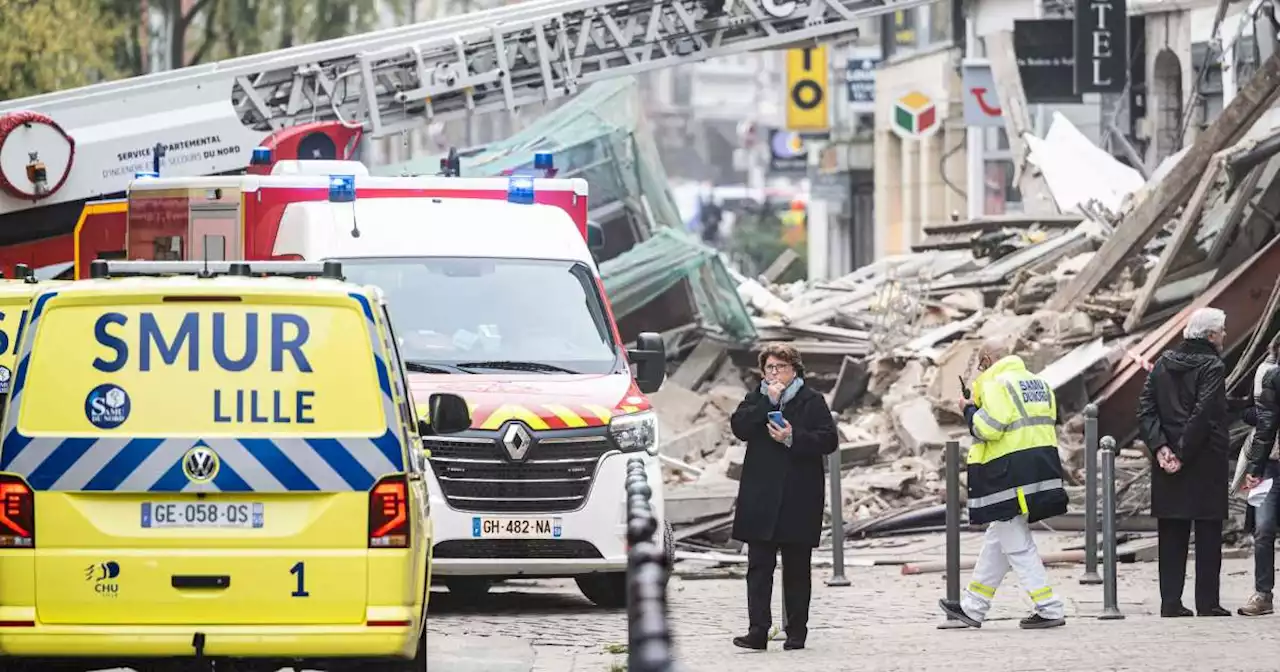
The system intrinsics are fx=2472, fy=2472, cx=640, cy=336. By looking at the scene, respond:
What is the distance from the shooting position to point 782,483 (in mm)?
11875

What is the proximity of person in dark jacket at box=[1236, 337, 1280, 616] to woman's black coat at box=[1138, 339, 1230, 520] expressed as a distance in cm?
19

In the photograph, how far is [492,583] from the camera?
16328 mm

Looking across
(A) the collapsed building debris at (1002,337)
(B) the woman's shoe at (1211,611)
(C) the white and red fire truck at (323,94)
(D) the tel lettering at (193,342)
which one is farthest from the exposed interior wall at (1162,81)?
(D) the tel lettering at (193,342)

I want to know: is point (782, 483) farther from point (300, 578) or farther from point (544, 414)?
point (300, 578)

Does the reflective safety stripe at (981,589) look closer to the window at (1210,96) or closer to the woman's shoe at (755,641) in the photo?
the woman's shoe at (755,641)

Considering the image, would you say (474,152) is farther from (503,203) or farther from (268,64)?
(503,203)

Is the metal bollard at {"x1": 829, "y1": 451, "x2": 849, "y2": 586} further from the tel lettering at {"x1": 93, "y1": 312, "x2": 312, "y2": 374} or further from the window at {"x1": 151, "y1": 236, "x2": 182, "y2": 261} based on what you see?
the tel lettering at {"x1": 93, "y1": 312, "x2": 312, "y2": 374}

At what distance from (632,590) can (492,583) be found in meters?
9.95

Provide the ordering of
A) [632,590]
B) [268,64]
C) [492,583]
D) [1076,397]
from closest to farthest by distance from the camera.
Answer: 1. [632,590]
2. [492,583]
3. [1076,397]
4. [268,64]

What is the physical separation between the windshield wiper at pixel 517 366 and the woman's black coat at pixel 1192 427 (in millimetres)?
3214

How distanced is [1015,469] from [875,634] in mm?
1132

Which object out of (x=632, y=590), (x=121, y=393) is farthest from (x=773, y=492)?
(x=632, y=590)

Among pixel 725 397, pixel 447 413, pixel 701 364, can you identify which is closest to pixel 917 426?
pixel 725 397

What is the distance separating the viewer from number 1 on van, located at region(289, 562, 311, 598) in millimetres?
8602
